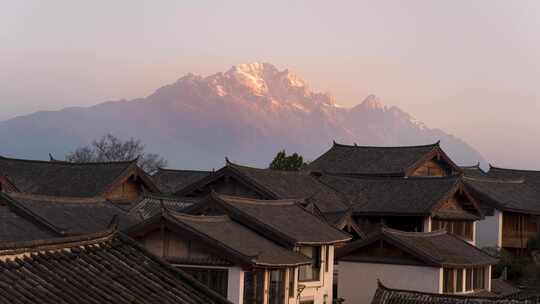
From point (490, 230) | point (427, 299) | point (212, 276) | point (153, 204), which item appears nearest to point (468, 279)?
point (427, 299)

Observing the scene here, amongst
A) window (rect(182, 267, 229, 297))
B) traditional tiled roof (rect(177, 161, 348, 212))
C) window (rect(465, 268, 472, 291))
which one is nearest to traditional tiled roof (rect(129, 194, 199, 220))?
traditional tiled roof (rect(177, 161, 348, 212))

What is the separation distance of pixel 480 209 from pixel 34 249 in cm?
4767

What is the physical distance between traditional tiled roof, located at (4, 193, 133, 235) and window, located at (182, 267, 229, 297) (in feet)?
12.7

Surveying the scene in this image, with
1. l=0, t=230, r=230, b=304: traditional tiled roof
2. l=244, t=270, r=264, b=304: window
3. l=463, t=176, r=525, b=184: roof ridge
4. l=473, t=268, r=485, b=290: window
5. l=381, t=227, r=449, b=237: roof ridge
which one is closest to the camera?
l=0, t=230, r=230, b=304: traditional tiled roof

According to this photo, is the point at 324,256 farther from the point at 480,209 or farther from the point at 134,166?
the point at 480,209

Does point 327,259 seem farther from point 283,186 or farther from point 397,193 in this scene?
point 397,193

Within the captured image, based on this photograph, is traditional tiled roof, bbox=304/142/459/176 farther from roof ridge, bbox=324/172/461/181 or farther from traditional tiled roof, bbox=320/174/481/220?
traditional tiled roof, bbox=320/174/481/220

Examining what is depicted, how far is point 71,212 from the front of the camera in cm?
3678

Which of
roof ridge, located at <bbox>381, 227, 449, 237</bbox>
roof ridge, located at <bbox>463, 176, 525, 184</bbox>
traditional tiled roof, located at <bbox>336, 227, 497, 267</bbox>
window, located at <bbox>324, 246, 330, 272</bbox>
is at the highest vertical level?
roof ridge, located at <bbox>463, 176, 525, 184</bbox>

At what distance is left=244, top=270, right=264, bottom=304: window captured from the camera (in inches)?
1192

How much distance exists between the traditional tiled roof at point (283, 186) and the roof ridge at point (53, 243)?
31689mm

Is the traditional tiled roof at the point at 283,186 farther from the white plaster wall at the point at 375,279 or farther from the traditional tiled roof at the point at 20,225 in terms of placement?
the traditional tiled roof at the point at 20,225

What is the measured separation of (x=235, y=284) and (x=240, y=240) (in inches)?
88.1

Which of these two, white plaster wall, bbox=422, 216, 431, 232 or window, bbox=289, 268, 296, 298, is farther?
white plaster wall, bbox=422, 216, 431, 232
